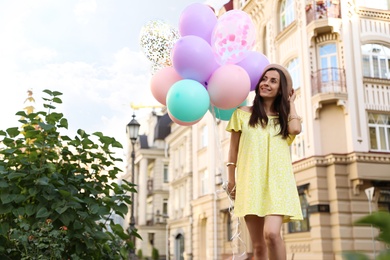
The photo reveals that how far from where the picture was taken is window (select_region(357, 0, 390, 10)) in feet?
Result: 56.9

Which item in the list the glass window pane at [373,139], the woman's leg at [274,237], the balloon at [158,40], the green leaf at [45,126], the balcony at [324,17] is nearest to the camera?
the woman's leg at [274,237]

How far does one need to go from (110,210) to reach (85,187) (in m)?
0.36

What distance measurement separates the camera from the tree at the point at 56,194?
14.2 feet

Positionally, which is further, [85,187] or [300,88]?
[300,88]

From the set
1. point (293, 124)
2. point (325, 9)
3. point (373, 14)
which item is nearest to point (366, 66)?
point (373, 14)

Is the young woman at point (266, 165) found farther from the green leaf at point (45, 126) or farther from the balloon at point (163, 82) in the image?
the green leaf at point (45, 126)

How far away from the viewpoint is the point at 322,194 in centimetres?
1606

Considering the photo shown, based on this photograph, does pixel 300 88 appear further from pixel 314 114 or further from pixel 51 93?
→ pixel 51 93

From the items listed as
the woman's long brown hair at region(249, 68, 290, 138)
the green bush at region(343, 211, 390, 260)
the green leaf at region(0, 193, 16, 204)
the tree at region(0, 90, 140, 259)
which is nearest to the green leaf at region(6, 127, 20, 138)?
the tree at region(0, 90, 140, 259)

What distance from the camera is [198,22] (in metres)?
5.02

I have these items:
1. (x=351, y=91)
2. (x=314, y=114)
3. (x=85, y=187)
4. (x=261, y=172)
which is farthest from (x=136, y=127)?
(x=261, y=172)

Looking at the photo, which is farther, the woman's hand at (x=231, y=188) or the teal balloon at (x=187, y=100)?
the teal balloon at (x=187, y=100)

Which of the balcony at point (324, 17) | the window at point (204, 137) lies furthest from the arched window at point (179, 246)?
the balcony at point (324, 17)

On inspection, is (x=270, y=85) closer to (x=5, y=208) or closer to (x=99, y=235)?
(x=99, y=235)
